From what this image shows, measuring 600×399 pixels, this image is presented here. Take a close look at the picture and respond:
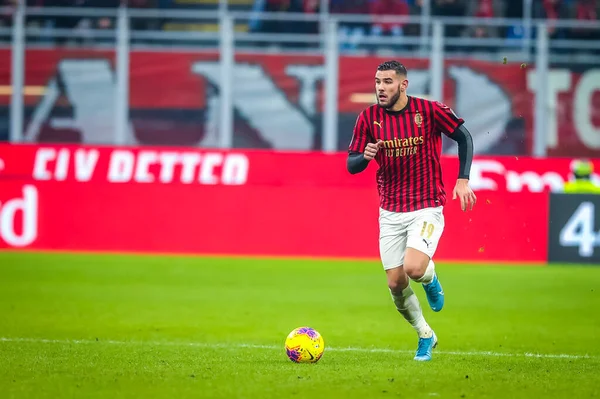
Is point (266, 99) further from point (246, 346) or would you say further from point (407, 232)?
point (407, 232)

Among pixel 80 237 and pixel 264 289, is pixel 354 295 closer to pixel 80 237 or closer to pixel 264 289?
pixel 264 289

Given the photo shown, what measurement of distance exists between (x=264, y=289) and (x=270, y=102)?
20.6 ft

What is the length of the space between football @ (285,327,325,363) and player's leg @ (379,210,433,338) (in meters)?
0.71

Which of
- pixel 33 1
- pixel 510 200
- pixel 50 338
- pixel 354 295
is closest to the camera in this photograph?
pixel 50 338

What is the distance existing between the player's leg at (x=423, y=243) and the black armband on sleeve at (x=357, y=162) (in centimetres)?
57

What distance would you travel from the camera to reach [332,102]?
19047mm

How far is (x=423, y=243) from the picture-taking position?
8.03 meters

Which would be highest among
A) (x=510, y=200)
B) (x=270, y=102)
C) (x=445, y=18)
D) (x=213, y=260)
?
(x=445, y=18)

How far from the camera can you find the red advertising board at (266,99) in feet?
63.0

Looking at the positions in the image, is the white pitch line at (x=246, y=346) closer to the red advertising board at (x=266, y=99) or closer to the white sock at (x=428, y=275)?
the white sock at (x=428, y=275)

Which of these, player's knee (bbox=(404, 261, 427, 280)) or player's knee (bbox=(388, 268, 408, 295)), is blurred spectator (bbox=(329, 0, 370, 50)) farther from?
player's knee (bbox=(404, 261, 427, 280))

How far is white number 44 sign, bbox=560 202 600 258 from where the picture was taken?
54.3ft

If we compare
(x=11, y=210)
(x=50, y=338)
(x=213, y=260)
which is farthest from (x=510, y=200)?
(x=50, y=338)

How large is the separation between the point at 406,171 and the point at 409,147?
19 cm
